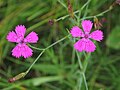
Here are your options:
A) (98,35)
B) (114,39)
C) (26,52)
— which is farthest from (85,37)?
(114,39)

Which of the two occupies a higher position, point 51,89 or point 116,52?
point 116,52

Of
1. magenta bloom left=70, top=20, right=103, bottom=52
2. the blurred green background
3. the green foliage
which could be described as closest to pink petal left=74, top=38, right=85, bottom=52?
magenta bloom left=70, top=20, right=103, bottom=52

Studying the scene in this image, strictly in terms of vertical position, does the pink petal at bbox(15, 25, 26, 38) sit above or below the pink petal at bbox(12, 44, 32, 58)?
above

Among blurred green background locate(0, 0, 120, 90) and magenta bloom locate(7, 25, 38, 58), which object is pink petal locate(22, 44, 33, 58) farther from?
blurred green background locate(0, 0, 120, 90)

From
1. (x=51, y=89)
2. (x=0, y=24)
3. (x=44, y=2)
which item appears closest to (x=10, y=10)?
(x=0, y=24)

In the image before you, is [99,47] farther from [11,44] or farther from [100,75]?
[11,44]

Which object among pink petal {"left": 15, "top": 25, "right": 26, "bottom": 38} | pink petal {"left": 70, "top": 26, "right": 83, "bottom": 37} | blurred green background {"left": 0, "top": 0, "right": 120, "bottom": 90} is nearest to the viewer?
pink petal {"left": 70, "top": 26, "right": 83, "bottom": 37}

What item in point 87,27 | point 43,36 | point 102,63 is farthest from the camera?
point 43,36

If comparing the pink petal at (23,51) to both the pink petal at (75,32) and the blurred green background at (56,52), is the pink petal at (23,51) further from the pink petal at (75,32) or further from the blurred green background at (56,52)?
the blurred green background at (56,52)
